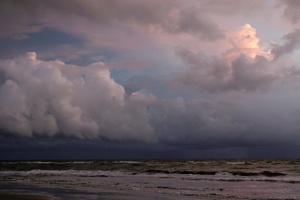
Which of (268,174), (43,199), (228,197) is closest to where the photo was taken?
(43,199)

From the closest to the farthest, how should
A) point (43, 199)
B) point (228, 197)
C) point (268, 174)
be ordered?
point (43, 199), point (228, 197), point (268, 174)

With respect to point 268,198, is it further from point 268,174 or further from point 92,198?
point 268,174

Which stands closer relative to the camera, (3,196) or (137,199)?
(137,199)

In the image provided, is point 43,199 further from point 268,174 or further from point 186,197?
point 268,174

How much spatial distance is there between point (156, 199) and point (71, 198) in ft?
16.6

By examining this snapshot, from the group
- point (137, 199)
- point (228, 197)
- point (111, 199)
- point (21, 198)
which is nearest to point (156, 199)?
point (137, 199)

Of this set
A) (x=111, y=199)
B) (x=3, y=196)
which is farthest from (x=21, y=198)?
(x=111, y=199)

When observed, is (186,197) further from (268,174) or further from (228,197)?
(268,174)

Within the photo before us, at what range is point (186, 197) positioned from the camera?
21.9m

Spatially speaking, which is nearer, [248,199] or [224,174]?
[248,199]

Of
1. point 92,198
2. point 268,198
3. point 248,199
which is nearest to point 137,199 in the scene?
point 92,198

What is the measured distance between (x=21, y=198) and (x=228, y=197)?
42.0 ft

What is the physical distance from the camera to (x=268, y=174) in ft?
149

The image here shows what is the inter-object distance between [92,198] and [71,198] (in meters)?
1.24
